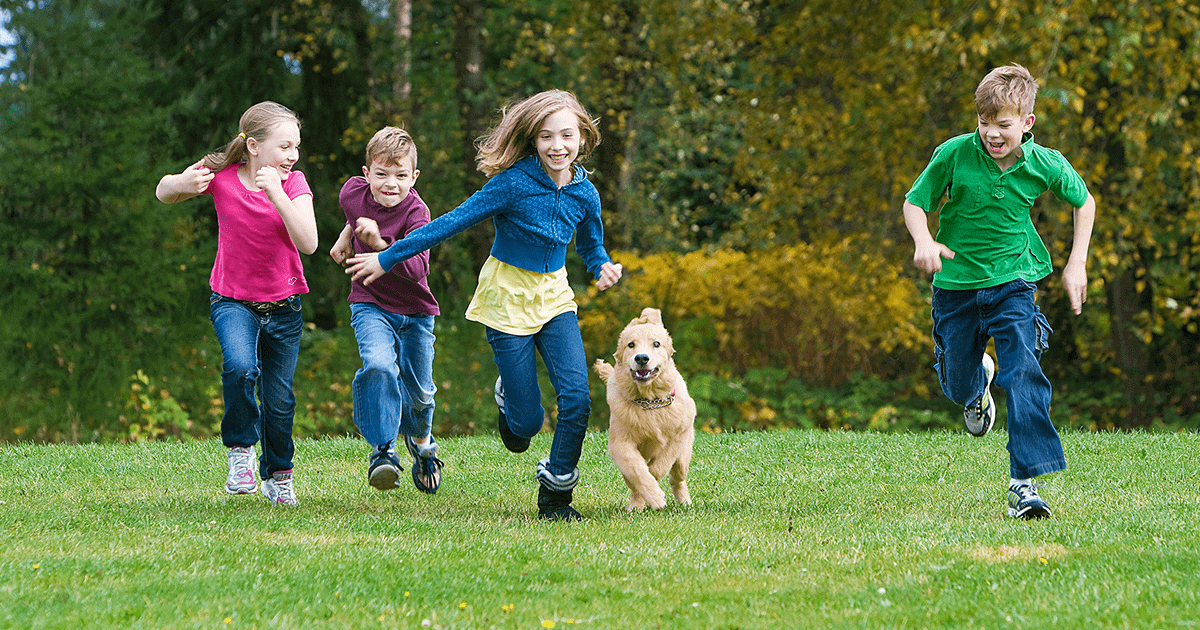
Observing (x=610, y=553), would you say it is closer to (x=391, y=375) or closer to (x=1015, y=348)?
(x=391, y=375)

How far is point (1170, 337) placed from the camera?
13.0m

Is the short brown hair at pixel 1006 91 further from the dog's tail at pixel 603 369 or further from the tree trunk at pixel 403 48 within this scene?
the tree trunk at pixel 403 48

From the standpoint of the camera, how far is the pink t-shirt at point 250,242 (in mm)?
5734

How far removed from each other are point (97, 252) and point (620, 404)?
870 cm

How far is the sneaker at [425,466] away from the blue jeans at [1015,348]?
2.77 meters

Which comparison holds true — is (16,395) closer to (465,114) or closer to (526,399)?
(465,114)

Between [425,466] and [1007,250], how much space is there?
3.21 meters

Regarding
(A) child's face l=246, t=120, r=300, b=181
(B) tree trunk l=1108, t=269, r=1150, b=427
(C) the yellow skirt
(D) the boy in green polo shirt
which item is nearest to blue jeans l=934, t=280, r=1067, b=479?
(D) the boy in green polo shirt

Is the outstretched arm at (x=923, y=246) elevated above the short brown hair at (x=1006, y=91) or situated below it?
below

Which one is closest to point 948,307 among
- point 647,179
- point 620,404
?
point 620,404

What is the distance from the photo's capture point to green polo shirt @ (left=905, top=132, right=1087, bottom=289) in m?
5.52

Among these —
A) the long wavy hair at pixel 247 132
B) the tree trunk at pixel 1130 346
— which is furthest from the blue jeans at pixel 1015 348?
the tree trunk at pixel 1130 346

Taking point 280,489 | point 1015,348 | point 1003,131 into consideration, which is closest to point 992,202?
point 1003,131

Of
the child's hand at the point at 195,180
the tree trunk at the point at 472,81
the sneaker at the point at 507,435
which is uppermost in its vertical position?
the tree trunk at the point at 472,81
